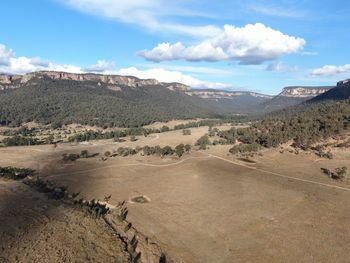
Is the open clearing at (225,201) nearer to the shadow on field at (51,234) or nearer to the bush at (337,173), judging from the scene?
the shadow on field at (51,234)

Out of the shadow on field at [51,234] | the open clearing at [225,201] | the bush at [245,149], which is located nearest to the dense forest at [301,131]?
the bush at [245,149]

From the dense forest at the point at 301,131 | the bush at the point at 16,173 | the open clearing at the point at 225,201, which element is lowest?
the bush at the point at 16,173

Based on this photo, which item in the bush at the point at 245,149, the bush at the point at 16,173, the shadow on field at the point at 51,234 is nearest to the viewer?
the shadow on field at the point at 51,234

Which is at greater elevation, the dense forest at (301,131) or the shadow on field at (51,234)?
the dense forest at (301,131)

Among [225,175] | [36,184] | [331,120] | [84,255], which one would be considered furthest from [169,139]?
[84,255]

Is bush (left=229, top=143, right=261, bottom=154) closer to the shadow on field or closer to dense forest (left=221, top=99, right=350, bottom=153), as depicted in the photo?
dense forest (left=221, top=99, right=350, bottom=153)

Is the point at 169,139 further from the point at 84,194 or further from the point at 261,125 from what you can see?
the point at 84,194

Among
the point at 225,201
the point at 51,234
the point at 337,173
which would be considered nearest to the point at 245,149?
the point at 337,173

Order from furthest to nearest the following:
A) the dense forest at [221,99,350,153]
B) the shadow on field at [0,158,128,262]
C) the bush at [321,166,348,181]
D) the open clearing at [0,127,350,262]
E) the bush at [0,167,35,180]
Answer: the dense forest at [221,99,350,153]
the bush at [321,166,348,181]
the bush at [0,167,35,180]
the open clearing at [0,127,350,262]
the shadow on field at [0,158,128,262]

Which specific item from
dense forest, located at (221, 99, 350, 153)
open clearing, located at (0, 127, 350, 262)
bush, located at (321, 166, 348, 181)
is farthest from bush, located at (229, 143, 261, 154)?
bush, located at (321, 166, 348, 181)

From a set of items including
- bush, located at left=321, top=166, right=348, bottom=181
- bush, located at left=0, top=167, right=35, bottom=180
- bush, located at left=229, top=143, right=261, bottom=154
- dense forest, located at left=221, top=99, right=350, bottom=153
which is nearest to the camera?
bush, located at left=0, top=167, right=35, bottom=180

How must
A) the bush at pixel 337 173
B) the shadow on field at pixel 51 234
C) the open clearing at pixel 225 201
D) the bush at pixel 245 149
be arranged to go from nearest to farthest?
the shadow on field at pixel 51 234
the open clearing at pixel 225 201
the bush at pixel 337 173
the bush at pixel 245 149
